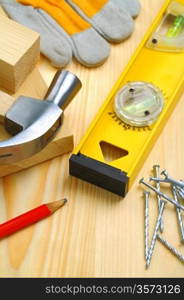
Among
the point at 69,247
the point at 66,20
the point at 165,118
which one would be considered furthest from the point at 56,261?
the point at 66,20

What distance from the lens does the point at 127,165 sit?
0.71m

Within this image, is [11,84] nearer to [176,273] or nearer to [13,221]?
[13,221]

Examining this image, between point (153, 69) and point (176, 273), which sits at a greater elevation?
point (153, 69)

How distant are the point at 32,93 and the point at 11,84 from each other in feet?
0.11

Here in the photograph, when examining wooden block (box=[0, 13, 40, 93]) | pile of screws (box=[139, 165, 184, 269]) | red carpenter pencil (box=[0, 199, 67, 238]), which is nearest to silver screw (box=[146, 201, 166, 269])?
pile of screws (box=[139, 165, 184, 269])

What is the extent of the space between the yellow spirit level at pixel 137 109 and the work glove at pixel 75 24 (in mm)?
56

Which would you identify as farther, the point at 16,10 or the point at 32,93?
the point at 16,10

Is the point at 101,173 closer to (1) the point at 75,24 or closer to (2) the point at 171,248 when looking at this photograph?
(2) the point at 171,248

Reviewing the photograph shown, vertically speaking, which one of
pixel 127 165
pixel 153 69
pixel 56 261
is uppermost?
pixel 153 69

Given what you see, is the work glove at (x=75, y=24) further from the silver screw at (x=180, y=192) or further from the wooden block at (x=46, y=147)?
the silver screw at (x=180, y=192)

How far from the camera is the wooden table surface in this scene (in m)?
0.67

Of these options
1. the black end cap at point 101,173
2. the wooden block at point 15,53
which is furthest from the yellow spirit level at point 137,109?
the wooden block at point 15,53

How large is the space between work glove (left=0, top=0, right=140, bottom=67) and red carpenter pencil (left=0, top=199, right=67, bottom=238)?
0.78 feet

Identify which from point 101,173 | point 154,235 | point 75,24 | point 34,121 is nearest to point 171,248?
point 154,235
